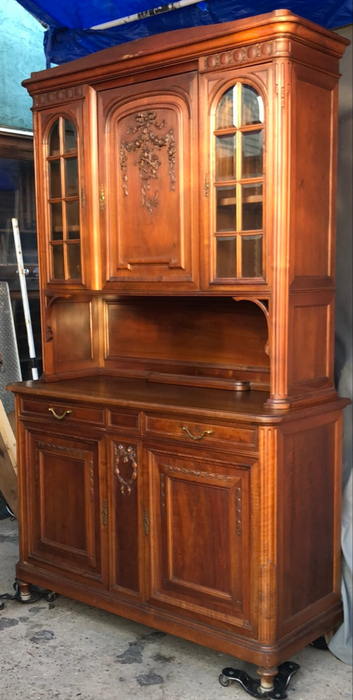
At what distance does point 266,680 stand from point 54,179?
2240mm

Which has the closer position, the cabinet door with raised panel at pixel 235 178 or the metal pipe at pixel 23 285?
the cabinet door with raised panel at pixel 235 178

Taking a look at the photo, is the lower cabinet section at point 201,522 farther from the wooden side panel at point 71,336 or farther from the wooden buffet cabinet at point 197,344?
the wooden side panel at point 71,336

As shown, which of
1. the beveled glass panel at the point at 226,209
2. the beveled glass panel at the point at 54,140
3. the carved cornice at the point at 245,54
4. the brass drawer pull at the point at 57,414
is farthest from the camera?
the beveled glass panel at the point at 54,140

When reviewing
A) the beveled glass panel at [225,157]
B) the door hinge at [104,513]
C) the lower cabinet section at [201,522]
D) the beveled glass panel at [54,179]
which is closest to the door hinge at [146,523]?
the lower cabinet section at [201,522]

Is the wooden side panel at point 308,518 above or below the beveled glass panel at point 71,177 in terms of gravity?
below

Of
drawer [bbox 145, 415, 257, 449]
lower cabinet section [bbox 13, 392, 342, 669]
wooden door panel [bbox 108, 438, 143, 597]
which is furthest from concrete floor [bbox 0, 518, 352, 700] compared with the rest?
drawer [bbox 145, 415, 257, 449]

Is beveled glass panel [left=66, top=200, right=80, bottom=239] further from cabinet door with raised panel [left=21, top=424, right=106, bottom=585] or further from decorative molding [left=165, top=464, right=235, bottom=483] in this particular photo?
decorative molding [left=165, top=464, right=235, bottom=483]

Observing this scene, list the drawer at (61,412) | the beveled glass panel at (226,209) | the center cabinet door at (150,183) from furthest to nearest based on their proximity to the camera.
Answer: the drawer at (61,412) → the center cabinet door at (150,183) → the beveled glass panel at (226,209)

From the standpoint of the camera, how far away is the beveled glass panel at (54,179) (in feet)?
11.8

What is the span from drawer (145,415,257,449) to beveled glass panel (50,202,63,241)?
1.00 meters

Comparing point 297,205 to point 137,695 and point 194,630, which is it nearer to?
point 194,630

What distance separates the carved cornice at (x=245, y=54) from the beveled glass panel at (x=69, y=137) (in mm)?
757

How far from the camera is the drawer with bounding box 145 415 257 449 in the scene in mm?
2822

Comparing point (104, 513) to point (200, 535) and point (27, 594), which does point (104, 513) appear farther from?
point (27, 594)
